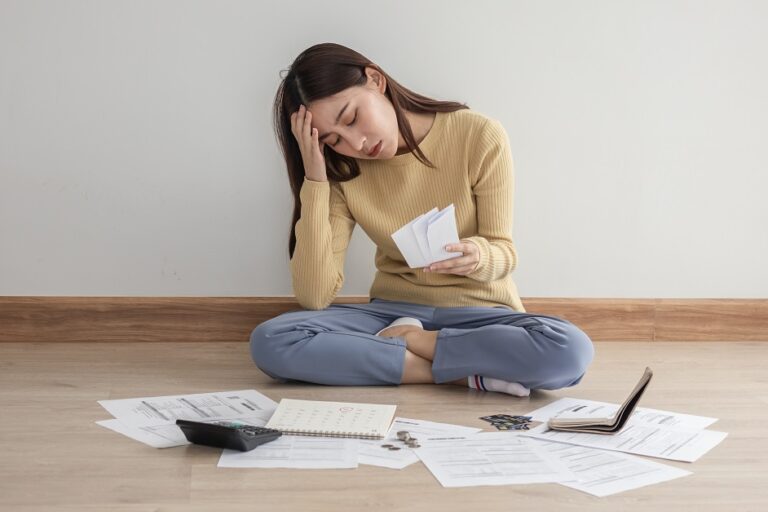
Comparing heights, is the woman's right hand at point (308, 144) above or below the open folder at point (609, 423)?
above

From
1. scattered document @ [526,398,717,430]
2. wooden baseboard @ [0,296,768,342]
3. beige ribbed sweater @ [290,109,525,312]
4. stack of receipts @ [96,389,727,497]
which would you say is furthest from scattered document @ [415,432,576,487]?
wooden baseboard @ [0,296,768,342]

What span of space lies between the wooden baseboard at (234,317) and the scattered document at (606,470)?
116 centimetres

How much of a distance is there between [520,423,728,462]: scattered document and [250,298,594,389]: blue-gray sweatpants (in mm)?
246

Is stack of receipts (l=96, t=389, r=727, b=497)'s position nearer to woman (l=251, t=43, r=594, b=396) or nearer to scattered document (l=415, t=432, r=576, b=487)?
scattered document (l=415, t=432, r=576, b=487)

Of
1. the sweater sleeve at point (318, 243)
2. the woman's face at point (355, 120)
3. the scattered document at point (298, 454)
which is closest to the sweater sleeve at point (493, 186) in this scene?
the woman's face at point (355, 120)

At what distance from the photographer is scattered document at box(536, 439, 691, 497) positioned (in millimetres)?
1324

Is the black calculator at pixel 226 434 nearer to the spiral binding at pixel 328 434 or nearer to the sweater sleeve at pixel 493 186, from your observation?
the spiral binding at pixel 328 434

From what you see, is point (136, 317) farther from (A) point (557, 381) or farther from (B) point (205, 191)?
(A) point (557, 381)

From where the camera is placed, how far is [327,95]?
1.97 m

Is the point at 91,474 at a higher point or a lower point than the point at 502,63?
lower

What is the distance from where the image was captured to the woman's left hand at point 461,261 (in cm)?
192

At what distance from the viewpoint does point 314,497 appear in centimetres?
127

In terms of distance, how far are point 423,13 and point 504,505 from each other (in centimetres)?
162

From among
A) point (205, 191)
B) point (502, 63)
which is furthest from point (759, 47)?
point (205, 191)
